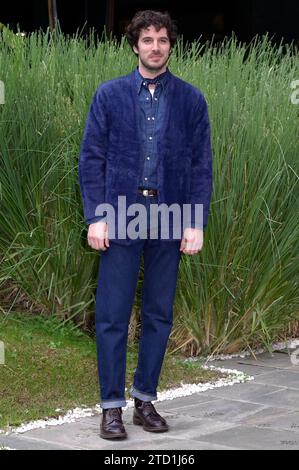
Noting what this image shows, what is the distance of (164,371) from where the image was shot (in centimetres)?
607

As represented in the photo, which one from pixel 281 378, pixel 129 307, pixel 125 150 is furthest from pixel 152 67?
pixel 281 378

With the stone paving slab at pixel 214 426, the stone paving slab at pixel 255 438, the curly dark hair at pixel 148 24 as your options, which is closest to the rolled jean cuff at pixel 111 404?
the stone paving slab at pixel 214 426

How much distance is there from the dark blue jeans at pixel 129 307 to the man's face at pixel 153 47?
1.93ft

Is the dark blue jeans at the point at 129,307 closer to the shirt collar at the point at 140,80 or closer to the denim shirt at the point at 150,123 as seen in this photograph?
the denim shirt at the point at 150,123

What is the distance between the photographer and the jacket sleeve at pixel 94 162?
483cm

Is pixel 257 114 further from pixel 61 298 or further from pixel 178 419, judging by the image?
pixel 178 419

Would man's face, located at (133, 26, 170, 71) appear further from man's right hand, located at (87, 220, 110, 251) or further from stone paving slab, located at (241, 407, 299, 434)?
stone paving slab, located at (241, 407, 299, 434)

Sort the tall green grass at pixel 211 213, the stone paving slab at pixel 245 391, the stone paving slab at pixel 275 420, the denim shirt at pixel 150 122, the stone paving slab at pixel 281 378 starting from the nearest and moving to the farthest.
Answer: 1. the denim shirt at pixel 150 122
2. the stone paving slab at pixel 275 420
3. the stone paving slab at pixel 245 391
4. the stone paving slab at pixel 281 378
5. the tall green grass at pixel 211 213

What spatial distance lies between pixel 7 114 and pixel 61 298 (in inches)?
43.9

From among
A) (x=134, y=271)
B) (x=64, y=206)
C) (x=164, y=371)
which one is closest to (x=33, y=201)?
(x=64, y=206)

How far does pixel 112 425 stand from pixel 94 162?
1.15m

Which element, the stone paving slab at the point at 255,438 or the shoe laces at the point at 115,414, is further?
the shoe laces at the point at 115,414

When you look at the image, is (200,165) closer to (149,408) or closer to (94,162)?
(94,162)

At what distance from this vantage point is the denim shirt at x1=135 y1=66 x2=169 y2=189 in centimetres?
486
